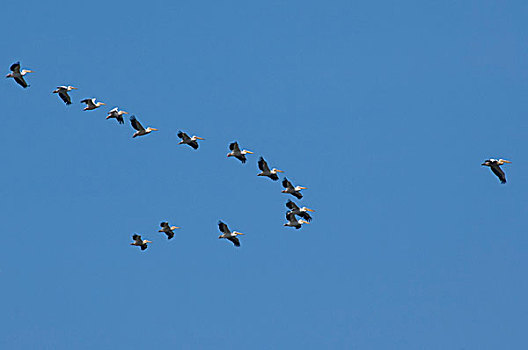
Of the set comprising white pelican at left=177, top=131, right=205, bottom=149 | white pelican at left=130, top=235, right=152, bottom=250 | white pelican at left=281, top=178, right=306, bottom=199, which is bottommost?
white pelican at left=130, top=235, right=152, bottom=250

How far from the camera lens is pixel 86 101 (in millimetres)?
71438

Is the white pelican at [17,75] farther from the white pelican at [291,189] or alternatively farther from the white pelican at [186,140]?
the white pelican at [291,189]

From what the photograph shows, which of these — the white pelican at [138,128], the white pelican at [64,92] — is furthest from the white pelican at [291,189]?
the white pelican at [64,92]

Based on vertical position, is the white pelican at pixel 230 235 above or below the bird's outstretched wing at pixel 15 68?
below

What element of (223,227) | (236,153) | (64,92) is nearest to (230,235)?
(223,227)

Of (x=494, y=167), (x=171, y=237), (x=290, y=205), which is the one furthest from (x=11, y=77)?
(x=494, y=167)

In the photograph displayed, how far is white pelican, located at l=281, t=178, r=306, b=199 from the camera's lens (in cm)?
7106

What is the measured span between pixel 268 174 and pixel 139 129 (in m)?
8.61

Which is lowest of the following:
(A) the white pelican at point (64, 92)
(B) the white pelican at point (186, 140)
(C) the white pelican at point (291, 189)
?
(C) the white pelican at point (291, 189)

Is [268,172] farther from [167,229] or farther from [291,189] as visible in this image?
[167,229]

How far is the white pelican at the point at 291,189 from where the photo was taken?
71062mm

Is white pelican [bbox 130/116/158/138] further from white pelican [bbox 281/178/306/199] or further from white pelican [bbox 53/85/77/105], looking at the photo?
white pelican [bbox 281/178/306/199]

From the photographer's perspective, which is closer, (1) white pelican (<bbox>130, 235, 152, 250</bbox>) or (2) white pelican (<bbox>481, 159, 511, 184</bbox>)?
(2) white pelican (<bbox>481, 159, 511, 184</bbox>)

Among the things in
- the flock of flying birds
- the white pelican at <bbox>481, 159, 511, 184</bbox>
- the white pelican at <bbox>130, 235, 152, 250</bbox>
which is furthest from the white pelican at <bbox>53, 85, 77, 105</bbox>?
the white pelican at <bbox>481, 159, 511, 184</bbox>
